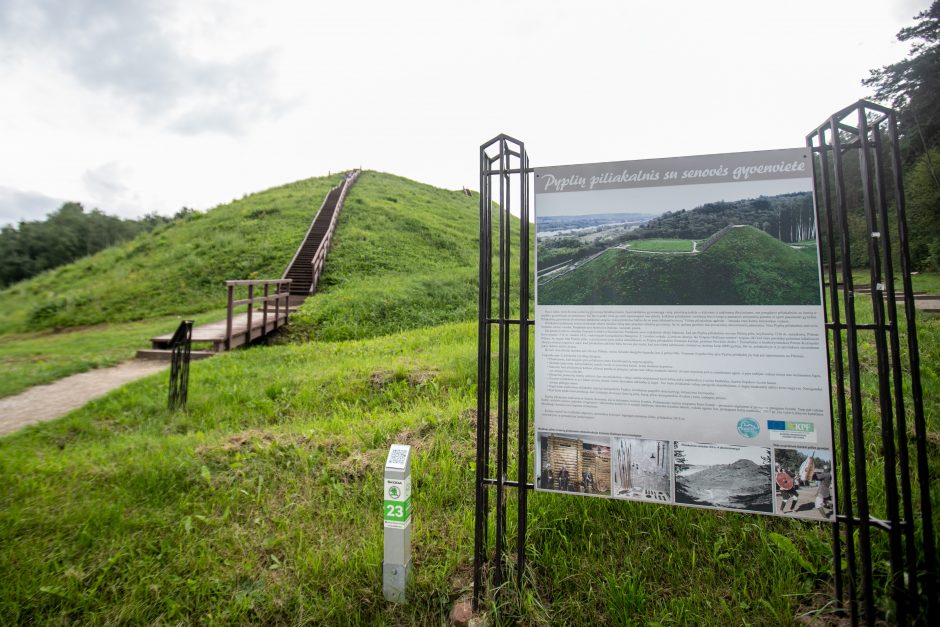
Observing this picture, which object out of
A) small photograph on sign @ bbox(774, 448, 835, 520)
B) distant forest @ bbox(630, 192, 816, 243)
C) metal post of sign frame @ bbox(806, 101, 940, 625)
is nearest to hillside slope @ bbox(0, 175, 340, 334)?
distant forest @ bbox(630, 192, 816, 243)

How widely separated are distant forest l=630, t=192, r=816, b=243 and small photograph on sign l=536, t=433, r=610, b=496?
1152 millimetres

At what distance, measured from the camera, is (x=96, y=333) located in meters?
13.7

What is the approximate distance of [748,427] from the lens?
2.35 meters

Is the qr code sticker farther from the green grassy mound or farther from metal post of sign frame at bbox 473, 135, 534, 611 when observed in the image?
the green grassy mound

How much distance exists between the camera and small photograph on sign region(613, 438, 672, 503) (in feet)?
8.03

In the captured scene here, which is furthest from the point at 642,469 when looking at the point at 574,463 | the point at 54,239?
the point at 54,239

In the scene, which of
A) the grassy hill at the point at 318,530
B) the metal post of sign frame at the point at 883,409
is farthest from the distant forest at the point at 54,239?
the metal post of sign frame at the point at 883,409

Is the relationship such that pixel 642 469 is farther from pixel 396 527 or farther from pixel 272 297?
pixel 272 297

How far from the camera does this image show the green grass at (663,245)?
2.48m

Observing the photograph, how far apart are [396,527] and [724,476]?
174cm

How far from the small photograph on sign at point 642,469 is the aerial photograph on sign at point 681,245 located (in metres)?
0.73

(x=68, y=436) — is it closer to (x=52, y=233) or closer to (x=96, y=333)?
(x=96, y=333)

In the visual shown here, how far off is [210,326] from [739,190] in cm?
1192

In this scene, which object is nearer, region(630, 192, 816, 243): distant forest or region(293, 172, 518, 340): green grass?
region(630, 192, 816, 243): distant forest
